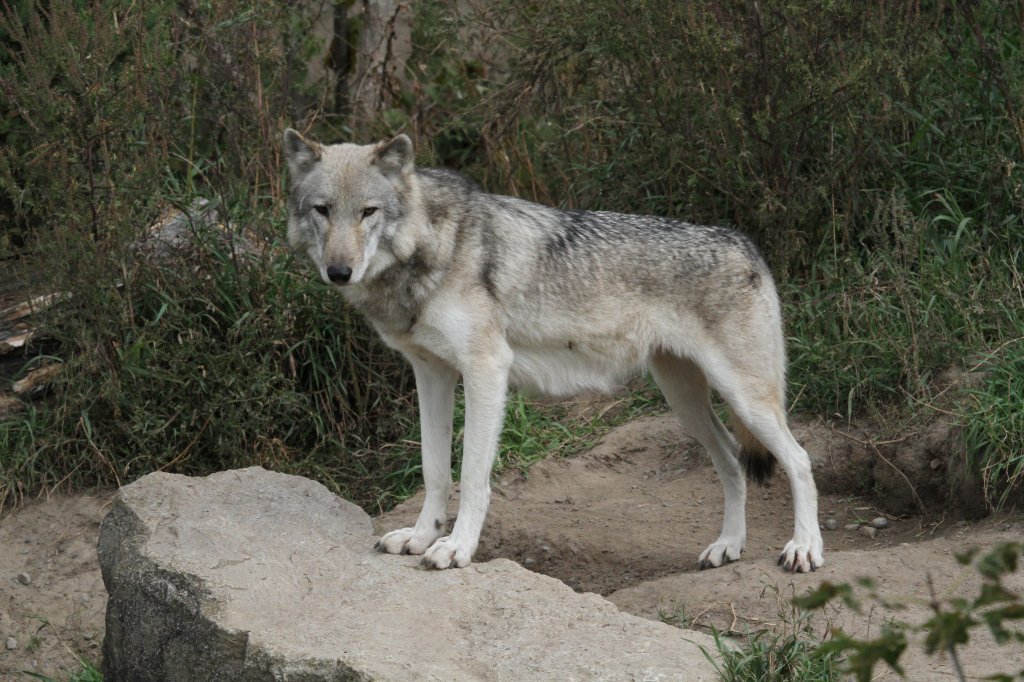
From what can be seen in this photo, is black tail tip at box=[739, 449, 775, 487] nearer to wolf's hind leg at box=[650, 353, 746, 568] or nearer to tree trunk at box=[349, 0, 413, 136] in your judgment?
wolf's hind leg at box=[650, 353, 746, 568]

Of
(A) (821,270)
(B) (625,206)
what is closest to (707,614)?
(A) (821,270)

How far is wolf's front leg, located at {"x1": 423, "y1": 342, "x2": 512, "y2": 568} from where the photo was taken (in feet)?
15.3

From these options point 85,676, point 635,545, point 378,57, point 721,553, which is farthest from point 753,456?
point 378,57

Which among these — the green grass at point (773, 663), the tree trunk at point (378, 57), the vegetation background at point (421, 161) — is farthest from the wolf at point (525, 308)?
the tree trunk at point (378, 57)

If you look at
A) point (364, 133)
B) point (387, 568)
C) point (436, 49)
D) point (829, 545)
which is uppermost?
point (436, 49)

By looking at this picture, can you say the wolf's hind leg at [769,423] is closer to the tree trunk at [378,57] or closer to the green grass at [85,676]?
the green grass at [85,676]

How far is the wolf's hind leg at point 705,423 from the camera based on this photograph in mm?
5441

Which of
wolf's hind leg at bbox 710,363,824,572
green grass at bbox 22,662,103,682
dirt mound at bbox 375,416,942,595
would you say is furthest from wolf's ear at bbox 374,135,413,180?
green grass at bbox 22,662,103,682

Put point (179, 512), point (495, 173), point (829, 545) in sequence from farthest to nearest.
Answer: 1. point (495, 173)
2. point (829, 545)
3. point (179, 512)

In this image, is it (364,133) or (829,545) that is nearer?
(829,545)

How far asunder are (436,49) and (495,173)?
110cm

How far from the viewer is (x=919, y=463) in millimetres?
5914

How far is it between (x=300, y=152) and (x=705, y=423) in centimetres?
233

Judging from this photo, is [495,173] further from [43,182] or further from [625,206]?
[43,182]
